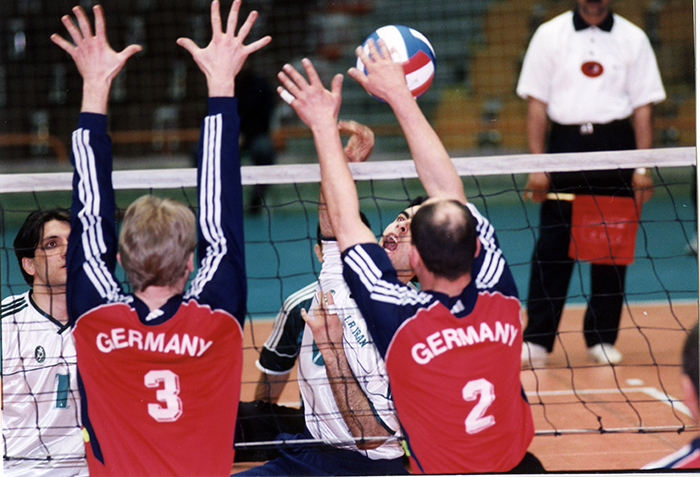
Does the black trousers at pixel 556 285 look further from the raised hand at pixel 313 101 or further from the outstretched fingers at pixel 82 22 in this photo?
the outstretched fingers at pixel 82 22

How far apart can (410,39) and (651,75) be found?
6.00ft

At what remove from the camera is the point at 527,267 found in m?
6.43

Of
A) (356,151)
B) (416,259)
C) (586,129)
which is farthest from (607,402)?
(416,259)

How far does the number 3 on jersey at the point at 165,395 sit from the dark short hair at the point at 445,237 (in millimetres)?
861

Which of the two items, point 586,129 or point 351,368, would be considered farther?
point 586,129

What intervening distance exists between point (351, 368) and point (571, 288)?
12.8ft

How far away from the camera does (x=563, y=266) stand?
3.72 metres

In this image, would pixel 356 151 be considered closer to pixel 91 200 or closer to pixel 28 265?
pixel 91 200

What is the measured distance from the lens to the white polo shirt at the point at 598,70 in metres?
3.71

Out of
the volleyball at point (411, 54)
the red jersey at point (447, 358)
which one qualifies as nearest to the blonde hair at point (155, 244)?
the red jersey at point (447, 358)

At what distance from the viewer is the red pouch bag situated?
3498mm

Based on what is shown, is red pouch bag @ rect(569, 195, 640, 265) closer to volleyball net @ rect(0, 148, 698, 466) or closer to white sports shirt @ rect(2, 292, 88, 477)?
volleyball net @ rect(0, 148, 698, 466)

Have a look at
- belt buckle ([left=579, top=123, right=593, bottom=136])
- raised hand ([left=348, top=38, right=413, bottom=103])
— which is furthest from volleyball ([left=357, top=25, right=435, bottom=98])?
belt buckle ([left=579, top=123, right=593, bottom=136])

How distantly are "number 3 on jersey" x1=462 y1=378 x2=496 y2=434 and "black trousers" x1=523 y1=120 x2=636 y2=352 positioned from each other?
187 centimetres
